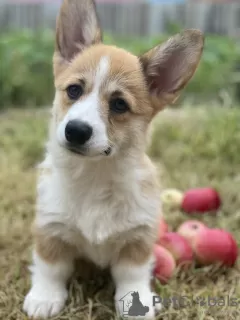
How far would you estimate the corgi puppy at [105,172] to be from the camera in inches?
Answer: 81.7

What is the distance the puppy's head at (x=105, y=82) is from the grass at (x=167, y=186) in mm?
761

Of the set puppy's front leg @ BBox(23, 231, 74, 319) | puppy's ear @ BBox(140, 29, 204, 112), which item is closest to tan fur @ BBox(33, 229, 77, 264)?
puppy's front leg @ BBox(23, 231, 74, 319)

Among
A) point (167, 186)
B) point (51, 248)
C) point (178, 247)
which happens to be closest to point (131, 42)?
point (167, 186)

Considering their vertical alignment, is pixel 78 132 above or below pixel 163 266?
above

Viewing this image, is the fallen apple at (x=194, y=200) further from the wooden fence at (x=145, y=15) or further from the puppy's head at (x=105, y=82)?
the wooden fence at (x=145, y=15)

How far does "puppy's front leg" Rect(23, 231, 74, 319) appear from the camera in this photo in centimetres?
218

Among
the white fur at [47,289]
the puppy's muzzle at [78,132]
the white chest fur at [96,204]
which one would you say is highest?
the puppy's muzzle at [78,132]

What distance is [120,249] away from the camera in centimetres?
221

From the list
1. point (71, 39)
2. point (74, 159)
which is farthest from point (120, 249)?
point (71, 39)

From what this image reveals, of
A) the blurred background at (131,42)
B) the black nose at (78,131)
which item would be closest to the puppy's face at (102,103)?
the black nose at (78,131)

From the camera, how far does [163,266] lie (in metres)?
2.40

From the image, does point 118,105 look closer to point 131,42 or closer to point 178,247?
point 178,247

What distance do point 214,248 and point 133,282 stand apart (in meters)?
0.53

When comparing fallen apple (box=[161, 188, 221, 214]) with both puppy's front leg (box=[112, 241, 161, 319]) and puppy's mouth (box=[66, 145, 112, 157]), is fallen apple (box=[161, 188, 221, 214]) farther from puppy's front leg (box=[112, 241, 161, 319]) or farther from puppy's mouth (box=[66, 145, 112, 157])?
puppy's mouth (box=[66, 145, 112, 157])
